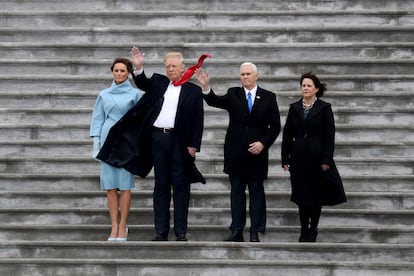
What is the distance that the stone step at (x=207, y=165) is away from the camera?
42.8ft

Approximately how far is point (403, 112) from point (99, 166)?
132 inches

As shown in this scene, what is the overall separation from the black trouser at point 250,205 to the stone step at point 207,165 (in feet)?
4.82

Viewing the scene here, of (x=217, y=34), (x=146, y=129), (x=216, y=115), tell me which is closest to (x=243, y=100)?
(x=146, y=129)

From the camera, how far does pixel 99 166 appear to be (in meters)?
13.3

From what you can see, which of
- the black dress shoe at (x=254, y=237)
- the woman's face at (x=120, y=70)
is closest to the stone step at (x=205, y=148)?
the woman's face at (x=120, y=70)

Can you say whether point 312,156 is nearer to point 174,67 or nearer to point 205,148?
point 174,67

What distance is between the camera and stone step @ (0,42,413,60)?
14.5 m

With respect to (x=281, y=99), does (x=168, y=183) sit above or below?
below

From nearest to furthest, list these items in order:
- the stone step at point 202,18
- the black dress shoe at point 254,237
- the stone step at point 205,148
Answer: the black dress shoe at point 254,237 < the stone step at point 205,148 < the stone step at point 202,18

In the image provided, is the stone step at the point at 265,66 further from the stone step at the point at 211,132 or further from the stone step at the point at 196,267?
the stone step at the point at 196,267

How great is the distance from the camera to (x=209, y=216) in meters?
12.4

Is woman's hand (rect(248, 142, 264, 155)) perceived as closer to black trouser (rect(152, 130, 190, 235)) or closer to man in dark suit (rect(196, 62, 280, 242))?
man in dark suit (rect(196, 62, 280, 242))

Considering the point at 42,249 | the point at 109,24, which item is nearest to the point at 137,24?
the point at 109,24

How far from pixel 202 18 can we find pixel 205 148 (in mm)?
2360
